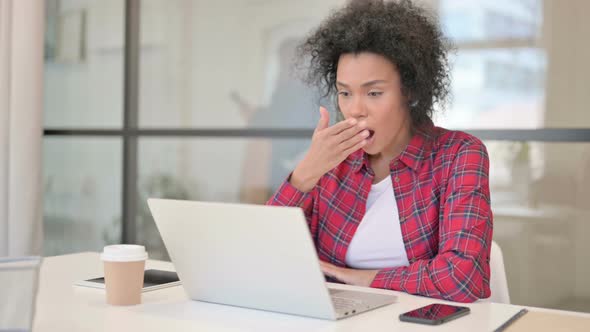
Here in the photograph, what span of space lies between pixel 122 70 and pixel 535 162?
6.46 feet

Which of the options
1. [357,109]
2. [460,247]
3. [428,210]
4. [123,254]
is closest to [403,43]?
[357,109]

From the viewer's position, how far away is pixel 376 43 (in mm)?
1756

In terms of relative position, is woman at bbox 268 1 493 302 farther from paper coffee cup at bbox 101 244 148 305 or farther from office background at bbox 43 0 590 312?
office background at bbox 43 0 590 312

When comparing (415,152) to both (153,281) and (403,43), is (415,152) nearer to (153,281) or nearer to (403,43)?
(403,43)

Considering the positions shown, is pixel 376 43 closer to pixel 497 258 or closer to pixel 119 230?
pixel 497 258

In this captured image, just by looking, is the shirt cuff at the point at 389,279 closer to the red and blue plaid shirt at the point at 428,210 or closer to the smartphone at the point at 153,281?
the red and blue plaid shirt at the point at 428,210

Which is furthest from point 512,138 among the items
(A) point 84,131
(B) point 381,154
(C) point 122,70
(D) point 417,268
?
(A) point 84,131

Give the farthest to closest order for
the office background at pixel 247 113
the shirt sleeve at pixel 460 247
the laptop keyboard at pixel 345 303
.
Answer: the office background at pixel 247 113, the shirt sleeve at pixel 460 247, the laptop keyboard at pixel 345 303

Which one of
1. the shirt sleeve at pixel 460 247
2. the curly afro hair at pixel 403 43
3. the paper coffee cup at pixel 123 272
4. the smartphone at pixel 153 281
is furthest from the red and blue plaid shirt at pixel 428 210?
the paper coffee cup at pixel 123 272

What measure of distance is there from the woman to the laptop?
391 mm

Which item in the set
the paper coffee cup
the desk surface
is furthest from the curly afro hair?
the paper coffee cup

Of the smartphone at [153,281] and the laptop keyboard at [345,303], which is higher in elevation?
Result: the laptop keyboard at [345,303]

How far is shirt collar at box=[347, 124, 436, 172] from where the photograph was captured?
1.74 m

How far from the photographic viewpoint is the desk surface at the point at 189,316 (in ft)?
3.61
